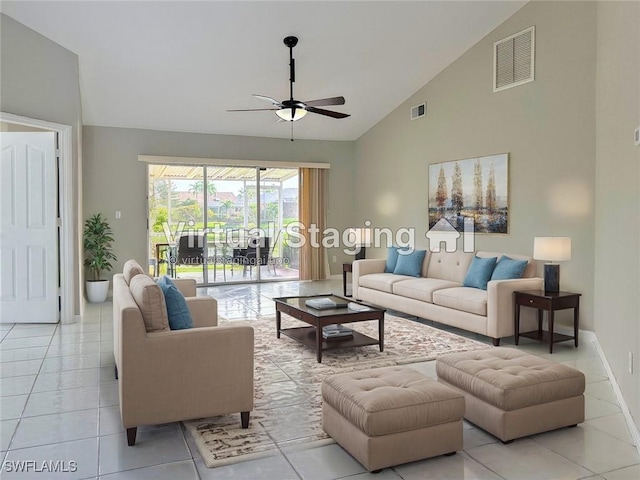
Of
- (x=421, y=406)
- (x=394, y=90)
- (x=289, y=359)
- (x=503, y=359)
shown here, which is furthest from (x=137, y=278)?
(x=394, y=90)

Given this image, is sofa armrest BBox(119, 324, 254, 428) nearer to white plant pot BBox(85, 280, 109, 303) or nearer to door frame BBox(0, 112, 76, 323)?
door frame BBox(0, 112, 76, 323)

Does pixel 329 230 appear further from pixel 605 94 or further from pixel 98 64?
pixel 605 94

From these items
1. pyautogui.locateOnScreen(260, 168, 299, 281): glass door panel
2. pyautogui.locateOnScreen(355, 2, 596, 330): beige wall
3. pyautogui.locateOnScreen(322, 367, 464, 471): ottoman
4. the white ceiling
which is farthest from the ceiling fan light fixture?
pyautogui.locateOnScreen(260, 168, 299, 281): glass door panel

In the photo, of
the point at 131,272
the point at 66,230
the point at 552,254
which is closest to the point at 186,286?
the point at 131,272

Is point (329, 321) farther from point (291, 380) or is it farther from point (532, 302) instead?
point (532, 302)

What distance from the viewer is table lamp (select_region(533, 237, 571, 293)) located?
516cm

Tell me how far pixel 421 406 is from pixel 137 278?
2070mm

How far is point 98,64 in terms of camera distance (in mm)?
6438

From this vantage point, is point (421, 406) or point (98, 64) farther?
point (98, 64)

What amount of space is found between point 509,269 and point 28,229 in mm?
5565

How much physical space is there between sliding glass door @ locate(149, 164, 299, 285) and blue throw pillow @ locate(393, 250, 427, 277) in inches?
127

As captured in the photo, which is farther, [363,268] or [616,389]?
[363,268]

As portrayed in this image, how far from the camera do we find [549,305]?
4887 millimetres

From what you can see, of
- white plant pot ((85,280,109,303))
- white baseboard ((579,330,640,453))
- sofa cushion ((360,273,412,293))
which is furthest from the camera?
white plant pot ((85,280,109,303))
